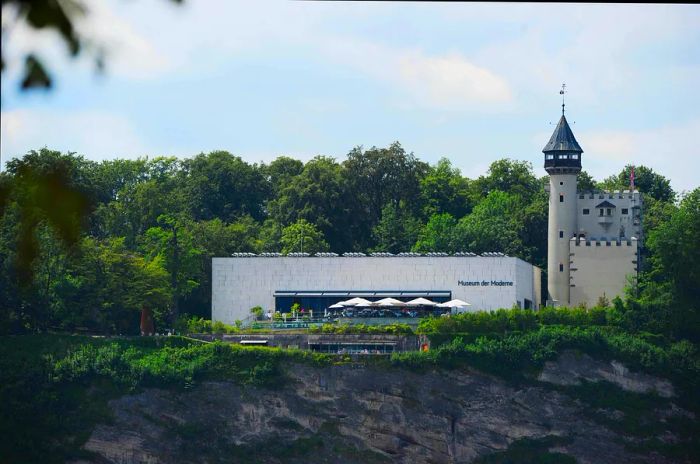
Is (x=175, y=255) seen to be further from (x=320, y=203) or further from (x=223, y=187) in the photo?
(x=223, y=187)

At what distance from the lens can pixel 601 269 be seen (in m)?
77.1

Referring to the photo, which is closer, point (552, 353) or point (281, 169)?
point (552, 353)

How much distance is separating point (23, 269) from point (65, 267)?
213 ft

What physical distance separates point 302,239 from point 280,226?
4.26 meters

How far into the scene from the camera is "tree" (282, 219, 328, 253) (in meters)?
85.4

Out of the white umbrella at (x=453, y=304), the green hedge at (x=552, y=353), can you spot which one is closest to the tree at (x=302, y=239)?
the white umbrella at (x=453, y=304)

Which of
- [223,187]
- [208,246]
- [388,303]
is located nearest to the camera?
[388,303]

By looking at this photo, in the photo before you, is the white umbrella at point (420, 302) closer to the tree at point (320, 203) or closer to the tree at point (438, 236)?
the tree at point (438, 236)

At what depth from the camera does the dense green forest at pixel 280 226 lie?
71.1m

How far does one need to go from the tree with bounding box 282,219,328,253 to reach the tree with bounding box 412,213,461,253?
18.3 ft

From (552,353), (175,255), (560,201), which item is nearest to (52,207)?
(552,353)

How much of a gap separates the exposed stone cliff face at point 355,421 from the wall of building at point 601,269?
7.93 meters

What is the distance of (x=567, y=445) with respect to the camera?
67375mm

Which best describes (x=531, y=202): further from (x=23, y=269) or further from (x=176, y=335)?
(x=23, y=269)
